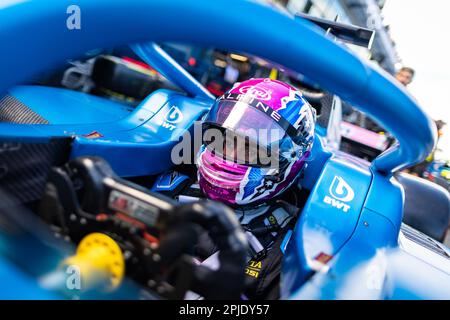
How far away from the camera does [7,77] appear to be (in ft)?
1.84

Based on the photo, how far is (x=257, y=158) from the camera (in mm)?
1291

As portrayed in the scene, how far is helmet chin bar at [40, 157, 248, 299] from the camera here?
0.53 m

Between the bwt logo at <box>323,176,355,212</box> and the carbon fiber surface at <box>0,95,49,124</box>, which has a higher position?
the bwt logo at <box>323,176,355,212</box>

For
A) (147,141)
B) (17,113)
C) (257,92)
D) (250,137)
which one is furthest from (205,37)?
(17,113)

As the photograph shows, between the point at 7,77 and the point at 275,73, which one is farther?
the point at 275,73

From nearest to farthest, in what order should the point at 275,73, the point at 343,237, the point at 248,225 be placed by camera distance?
the point at 343,237
the point at 248,225
the point at 275,73

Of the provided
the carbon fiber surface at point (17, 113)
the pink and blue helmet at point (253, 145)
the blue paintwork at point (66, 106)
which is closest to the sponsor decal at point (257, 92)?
the pink and blue helmet at point (253, 145)

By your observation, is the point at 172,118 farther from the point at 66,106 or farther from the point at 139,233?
the point at 139,233

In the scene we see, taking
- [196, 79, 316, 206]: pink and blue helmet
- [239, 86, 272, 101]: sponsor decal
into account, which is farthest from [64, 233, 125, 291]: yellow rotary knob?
[239, 86, 272, 101]: sponsor decal

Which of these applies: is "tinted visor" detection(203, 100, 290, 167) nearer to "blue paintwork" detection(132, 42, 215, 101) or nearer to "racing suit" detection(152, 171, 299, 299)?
"racing suit" detection(152, 171, 299, 299)

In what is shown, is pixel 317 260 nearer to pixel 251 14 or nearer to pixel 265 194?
pixel 265 194
